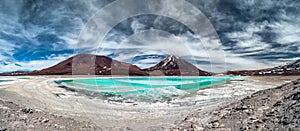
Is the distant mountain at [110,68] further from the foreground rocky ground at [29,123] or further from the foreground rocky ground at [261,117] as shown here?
the foreground rocky ground at [261,117]

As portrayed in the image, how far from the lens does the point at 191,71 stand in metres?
143

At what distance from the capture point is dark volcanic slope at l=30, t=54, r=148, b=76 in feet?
397

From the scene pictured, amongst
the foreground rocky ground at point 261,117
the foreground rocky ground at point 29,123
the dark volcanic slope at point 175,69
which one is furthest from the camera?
the dark volcanic slope at point 175,69

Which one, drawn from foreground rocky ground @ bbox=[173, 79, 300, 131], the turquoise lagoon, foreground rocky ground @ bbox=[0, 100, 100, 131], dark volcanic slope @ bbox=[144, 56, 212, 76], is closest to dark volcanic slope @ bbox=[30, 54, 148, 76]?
dark volcanic slope @ bbox=[144, 56, 212, 76]

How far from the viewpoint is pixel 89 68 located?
14725cm

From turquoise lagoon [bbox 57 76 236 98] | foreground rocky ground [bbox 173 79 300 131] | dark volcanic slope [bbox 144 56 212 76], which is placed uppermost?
dark volcanic slope [bbox 144 56 212 76]

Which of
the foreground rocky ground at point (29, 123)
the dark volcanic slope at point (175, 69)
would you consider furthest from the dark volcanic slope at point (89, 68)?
the foreground rocky ground at point (29, 123)

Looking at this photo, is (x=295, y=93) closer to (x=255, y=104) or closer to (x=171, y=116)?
(x=255, y=104)

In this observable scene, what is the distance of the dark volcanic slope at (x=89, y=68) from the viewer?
12100 centimetres

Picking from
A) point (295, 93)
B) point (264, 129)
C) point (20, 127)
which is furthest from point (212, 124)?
point (20, 127)

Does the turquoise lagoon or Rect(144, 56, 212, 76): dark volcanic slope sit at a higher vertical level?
Rect(144, 56, 212, 76): dark volcanic slope

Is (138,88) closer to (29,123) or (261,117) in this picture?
(29,123)

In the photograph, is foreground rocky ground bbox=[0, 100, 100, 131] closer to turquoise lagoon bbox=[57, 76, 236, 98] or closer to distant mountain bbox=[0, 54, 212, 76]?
turquoise lagoon bbox=[57, 76, 236, 98]

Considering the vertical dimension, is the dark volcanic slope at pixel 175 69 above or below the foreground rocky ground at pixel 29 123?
above
